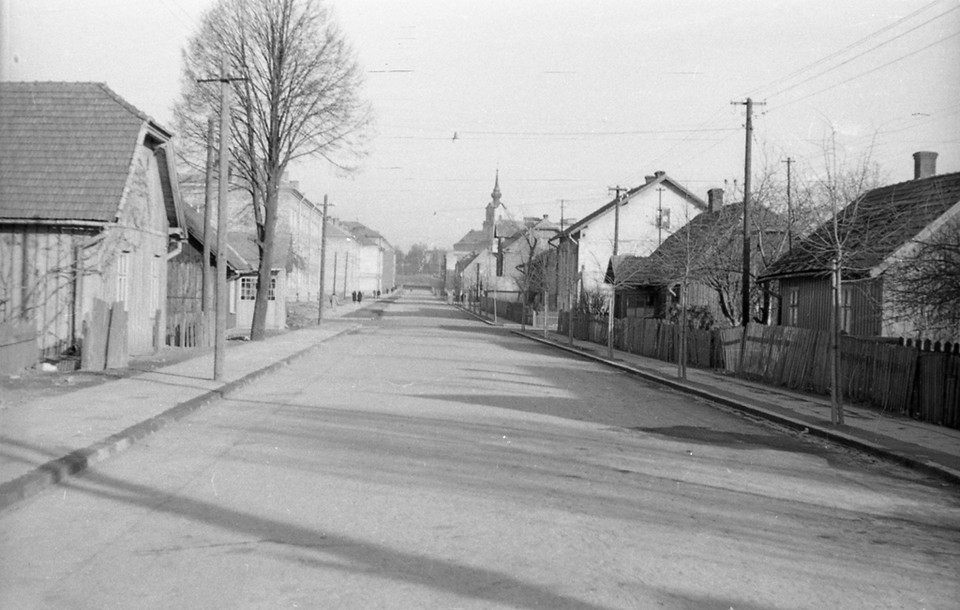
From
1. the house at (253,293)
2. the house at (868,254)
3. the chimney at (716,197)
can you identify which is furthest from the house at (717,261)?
the house at (253,293)

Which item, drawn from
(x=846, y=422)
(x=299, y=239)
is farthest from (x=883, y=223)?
(x=299, y=239)

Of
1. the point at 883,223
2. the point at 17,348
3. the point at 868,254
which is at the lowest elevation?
the point at 17,348

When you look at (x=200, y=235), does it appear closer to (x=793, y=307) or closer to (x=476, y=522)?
(x=793, y=307)

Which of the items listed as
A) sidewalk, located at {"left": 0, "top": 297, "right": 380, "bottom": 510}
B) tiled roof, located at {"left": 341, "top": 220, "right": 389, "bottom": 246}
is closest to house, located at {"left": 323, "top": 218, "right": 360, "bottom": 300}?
tiled roof, located at {"left": 341, "top": 220, "right": 389, "bottom": 246}

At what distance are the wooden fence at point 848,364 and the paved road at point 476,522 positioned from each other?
9.45ft

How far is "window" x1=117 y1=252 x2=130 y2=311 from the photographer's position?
21766mm

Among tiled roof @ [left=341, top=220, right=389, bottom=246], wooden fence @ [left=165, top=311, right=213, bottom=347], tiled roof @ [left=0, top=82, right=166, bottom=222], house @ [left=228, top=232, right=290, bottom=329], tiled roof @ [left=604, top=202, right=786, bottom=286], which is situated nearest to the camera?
tiled roof @ [left=0, top=82, right=166, bottom=222]

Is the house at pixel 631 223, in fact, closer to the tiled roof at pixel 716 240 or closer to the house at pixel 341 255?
the tiled roof at pixel 716 240

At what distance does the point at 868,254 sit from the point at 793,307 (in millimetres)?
5212

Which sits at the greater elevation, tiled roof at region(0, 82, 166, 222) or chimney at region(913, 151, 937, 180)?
chimney at region(913, 151, 937, 180)

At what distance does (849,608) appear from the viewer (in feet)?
16.9

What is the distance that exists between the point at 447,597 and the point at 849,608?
2294 mm

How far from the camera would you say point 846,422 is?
13984 millimetres

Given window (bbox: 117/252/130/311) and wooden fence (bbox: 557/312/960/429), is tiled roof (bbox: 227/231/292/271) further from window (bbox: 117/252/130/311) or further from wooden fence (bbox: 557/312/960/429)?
wooden fence (bbox: 557/312/960/429)
